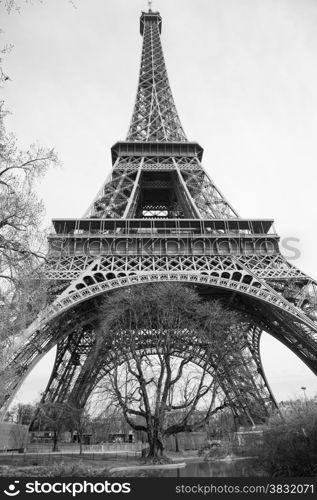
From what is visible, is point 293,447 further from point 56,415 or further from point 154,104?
point 154,104

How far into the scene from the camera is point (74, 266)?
2247 cm

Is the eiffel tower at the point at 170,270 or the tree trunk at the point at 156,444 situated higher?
the eiffel tower at the point at 170,270

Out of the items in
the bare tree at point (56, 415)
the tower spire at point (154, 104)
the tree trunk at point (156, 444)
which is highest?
the tower spire at point (154, 104)

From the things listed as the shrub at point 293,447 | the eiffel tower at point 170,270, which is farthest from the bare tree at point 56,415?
the shrub at point 293,447

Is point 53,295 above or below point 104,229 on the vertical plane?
below

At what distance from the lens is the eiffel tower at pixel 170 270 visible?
20422 millimetres

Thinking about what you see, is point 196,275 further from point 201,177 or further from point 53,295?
point 201,177
